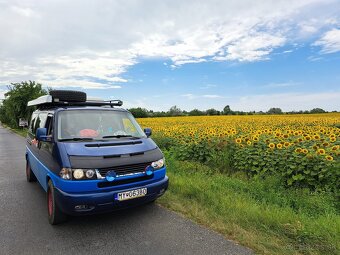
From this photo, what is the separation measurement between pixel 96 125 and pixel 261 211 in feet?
10.6

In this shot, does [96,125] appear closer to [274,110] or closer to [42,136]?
[42,136]

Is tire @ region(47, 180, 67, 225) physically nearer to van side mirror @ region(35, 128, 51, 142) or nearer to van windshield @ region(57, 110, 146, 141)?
van side mirror @ region(35, 128, 51, 142)

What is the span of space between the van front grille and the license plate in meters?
0.29

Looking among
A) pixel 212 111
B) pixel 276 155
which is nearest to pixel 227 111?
pixel 212 111

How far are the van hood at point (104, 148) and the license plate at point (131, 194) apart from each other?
23.4 inches

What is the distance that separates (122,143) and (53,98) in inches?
81.7

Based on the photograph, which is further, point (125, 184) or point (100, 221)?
point (100, 221)

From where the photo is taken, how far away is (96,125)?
4.79 m

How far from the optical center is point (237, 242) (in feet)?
11.4

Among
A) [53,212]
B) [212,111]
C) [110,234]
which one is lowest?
[110,234]

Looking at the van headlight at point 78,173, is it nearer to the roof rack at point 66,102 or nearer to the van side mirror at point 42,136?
the van side mirror at point 42,136

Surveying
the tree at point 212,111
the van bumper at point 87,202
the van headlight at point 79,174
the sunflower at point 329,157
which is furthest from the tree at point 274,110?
the van headlight at point 79,174

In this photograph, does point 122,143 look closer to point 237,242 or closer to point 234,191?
point 237,242

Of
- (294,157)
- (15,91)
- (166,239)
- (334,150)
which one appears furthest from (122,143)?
(15,91)
